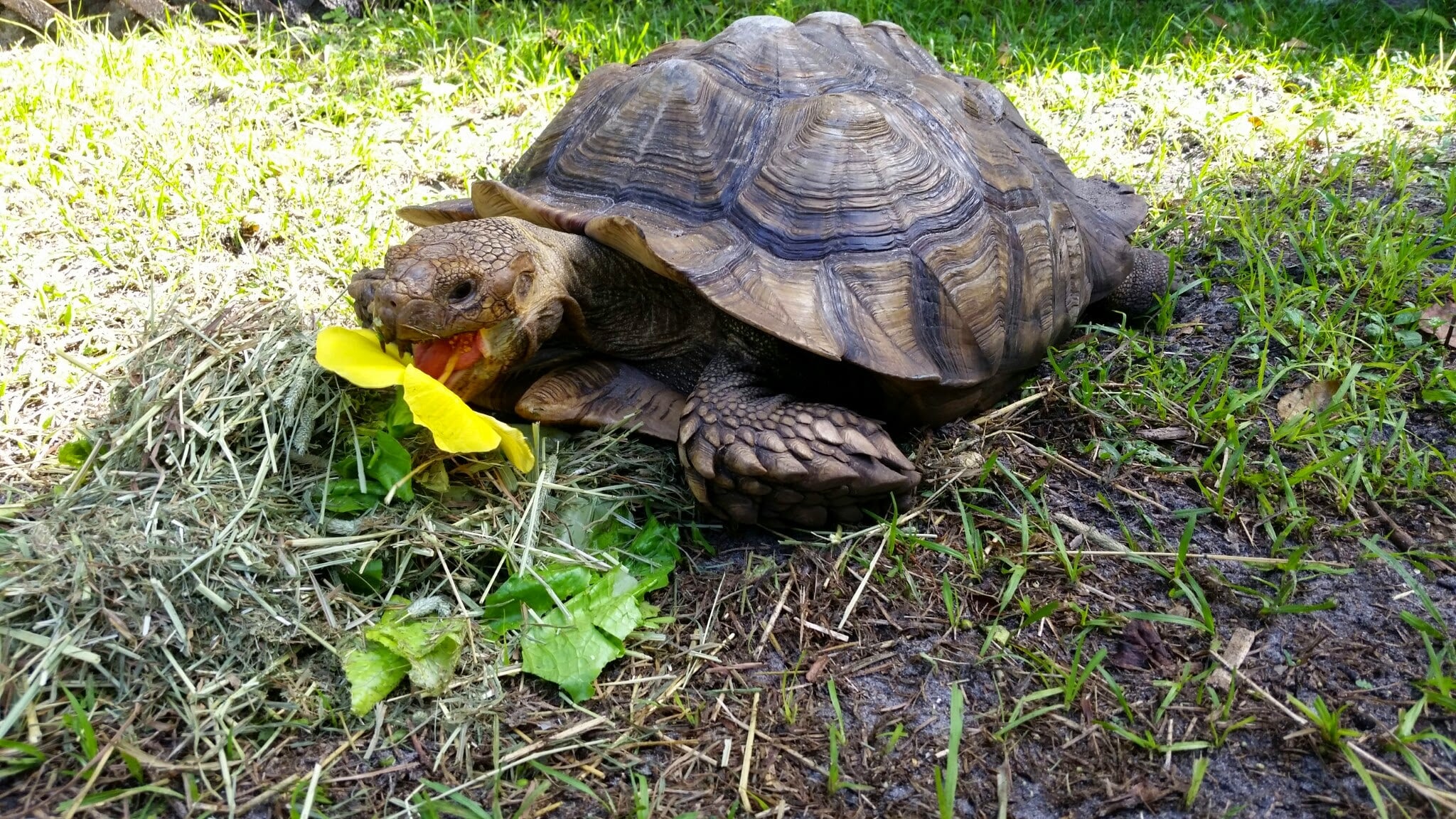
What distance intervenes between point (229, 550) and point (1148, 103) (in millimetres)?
4414

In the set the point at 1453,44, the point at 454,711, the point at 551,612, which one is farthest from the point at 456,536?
the point at 1453,44

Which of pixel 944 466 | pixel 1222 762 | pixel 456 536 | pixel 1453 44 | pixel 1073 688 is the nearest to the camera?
pixel 1222 762

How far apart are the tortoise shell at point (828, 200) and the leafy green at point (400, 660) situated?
3.30ft

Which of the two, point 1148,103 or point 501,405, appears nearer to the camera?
point 501,405

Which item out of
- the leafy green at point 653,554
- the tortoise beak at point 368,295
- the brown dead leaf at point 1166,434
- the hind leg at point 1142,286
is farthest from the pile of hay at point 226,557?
the hind leg at point 1142,286

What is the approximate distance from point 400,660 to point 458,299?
86 cm

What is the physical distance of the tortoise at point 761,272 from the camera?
2258 mm

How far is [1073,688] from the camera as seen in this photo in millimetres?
1857

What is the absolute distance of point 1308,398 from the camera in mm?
2633

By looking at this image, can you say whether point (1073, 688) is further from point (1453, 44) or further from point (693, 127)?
point (1453, 44)

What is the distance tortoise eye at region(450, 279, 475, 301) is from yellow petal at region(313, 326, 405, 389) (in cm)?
22

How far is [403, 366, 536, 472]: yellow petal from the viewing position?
2133mm

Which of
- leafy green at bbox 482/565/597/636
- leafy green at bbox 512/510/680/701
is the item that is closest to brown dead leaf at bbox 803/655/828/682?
leafy green at bbox 512/510/680/701

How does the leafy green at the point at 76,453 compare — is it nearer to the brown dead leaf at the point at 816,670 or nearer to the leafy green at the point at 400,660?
the leafy green at the point at 400,660
